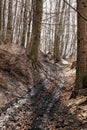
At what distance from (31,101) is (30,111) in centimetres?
112

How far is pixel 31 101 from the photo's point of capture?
10.0 meters

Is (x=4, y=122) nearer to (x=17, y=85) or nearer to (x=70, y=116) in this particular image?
(x=70, y=116)

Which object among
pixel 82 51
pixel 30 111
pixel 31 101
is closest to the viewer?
pixel 30 111

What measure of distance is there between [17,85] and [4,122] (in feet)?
12.4

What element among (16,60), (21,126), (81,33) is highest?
(81,33)

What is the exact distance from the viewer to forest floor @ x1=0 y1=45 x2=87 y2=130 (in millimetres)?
7539

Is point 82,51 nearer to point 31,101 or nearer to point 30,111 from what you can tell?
point 31,101

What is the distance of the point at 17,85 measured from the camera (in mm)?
11344

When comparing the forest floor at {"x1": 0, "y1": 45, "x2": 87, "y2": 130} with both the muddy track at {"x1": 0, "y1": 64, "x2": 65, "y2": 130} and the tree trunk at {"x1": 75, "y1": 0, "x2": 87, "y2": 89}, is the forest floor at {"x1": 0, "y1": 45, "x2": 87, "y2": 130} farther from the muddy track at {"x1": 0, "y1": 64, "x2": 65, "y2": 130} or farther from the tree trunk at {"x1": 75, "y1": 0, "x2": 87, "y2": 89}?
the tree trunk at {"x1": 75, "y1": 0, "x2": 87, "y2": 89}

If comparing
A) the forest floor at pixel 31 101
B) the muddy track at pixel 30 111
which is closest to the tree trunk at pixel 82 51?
the forest floor at pixel 31 101

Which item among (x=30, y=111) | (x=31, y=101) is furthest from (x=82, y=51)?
(x=30, y=111)

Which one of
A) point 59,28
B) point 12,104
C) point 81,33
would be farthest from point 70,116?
point 59,28

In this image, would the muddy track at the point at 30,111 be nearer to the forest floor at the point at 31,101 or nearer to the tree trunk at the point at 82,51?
the forest floor at the point at 31,101

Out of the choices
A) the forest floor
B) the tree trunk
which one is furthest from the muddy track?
the tree trunk
